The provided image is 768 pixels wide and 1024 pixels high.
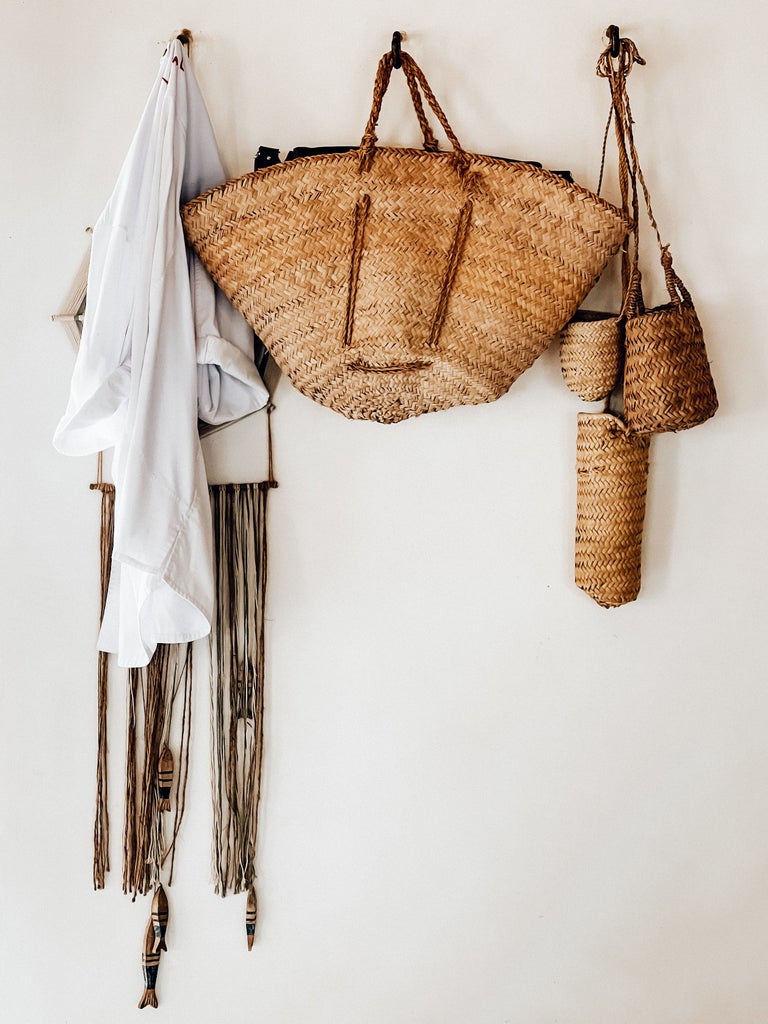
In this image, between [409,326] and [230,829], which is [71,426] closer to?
[409,326]

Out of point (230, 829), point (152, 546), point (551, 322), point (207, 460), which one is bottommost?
point (230, 829)

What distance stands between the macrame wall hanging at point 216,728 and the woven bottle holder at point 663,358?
1.98 ft

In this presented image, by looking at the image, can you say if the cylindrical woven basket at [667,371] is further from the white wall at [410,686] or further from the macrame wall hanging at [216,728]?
the macrame wall hanging at [216,728]

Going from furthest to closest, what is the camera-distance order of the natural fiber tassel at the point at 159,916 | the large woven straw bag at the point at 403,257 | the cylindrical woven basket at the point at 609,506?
the natural fiber tassel at the point at 159,916 → the cylindrical woven basket at the point at 609,506 → the large woven straw bag at the point at 403,257

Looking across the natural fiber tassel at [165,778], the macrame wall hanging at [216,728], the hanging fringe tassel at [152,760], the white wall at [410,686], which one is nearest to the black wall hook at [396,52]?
the white wall at [410,686]

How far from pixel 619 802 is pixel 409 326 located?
887mm

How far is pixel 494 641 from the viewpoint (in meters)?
1.40

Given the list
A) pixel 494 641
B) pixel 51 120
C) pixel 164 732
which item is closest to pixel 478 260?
pixel 494 641

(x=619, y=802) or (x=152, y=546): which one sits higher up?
(x=152, y=546)

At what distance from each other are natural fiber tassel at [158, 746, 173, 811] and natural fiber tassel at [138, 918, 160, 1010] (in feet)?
0.73

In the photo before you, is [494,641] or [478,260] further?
[494,641]

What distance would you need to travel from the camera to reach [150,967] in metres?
1.40

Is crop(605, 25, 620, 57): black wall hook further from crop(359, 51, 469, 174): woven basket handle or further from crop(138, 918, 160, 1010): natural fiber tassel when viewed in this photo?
crop(138, 918, 160, 1010): natural fiber tassel

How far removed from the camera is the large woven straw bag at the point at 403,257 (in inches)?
46.6
